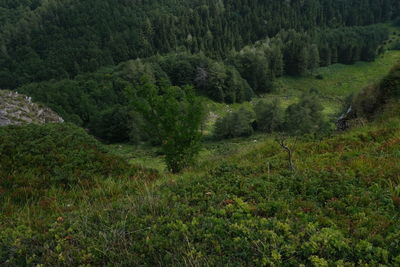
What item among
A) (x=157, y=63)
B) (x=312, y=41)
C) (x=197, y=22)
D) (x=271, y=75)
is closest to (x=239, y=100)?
(x=271, y=75)

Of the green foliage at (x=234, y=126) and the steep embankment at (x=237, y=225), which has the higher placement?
the steep embankment at (x=237, y=225)

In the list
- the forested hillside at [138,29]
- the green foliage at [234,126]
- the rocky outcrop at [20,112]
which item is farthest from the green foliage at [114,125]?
the forested hillside at [138,29]

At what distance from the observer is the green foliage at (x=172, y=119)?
1652 cm

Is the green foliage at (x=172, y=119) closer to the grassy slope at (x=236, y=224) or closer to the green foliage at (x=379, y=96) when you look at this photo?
the grassy slope at (x=236, y=224)

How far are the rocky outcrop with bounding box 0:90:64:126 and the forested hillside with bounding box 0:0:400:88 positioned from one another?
117 metres

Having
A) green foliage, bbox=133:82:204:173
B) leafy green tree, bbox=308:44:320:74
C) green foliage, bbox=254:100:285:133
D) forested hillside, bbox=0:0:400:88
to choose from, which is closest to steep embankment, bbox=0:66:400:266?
green foliage, bbox=133:82:204:173

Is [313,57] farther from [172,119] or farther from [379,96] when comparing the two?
[172,119]

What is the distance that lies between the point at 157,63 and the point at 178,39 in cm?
5604

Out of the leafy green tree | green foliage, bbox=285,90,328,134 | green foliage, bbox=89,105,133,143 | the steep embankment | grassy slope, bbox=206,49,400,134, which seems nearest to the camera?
the steep embankment

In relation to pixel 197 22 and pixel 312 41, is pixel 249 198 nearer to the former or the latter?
pixel 312 41

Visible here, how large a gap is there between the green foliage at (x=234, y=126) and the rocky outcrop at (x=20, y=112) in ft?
157

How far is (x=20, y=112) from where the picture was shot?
26391 millimetres

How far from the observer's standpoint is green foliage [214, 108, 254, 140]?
Result: 236 feet

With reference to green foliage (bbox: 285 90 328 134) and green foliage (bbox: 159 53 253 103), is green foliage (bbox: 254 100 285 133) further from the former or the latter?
green foliage (bbox: 159 53 253 103)
